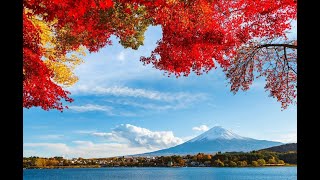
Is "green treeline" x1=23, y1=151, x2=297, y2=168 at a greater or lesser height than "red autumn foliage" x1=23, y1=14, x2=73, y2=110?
lesser

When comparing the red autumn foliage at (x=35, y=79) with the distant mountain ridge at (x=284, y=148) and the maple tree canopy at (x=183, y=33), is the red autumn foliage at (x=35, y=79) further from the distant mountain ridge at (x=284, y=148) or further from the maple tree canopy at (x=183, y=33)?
the distant mountain ridge at (x=284, y=148)

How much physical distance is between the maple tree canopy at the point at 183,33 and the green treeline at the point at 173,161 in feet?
13.6

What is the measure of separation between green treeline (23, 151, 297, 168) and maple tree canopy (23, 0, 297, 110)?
4.15m

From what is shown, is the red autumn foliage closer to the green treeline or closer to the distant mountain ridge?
the green treeline

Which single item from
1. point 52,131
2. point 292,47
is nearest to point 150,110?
point 52,131

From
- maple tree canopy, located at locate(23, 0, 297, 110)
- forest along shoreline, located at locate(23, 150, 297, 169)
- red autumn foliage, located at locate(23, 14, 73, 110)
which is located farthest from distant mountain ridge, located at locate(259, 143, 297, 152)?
red autumn foliage, located at locate(23, 14, 73, 110)

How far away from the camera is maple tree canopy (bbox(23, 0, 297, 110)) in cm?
734

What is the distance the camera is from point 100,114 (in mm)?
13211

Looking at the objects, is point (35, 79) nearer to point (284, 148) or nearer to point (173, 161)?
point (173, 161)

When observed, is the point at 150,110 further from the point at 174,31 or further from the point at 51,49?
the point at 174,31

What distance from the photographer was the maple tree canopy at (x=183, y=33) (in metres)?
7.34
